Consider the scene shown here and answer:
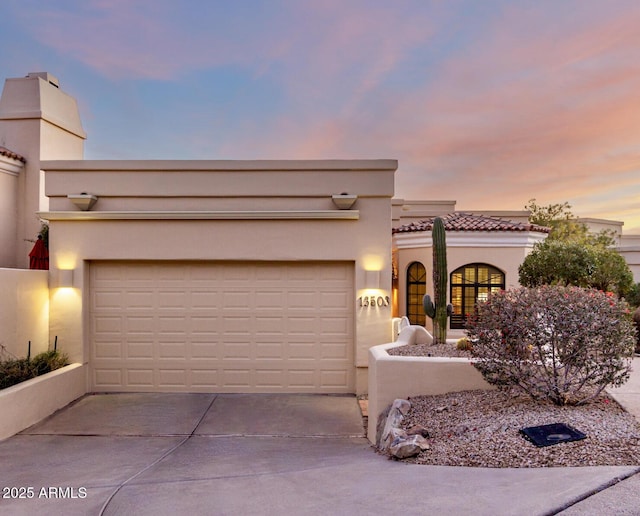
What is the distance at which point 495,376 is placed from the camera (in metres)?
5.99

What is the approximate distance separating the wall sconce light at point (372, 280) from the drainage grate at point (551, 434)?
4.93 metres

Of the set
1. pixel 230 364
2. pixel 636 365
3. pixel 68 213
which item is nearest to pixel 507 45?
pixel 636 365

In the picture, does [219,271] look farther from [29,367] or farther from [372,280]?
[29,367]

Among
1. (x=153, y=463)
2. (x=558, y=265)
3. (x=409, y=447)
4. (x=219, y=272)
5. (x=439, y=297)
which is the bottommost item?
(x=153, y=463)

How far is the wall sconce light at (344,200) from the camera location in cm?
965

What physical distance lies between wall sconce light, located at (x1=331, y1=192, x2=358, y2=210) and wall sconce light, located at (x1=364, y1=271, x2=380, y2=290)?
155cm

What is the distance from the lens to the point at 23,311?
895 cm

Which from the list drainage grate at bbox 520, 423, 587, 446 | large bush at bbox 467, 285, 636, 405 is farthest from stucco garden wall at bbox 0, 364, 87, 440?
drainage grate at bbox 520, 423, 587, 446

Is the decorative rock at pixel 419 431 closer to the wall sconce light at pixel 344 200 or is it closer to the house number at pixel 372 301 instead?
the house number at pixel 372 301

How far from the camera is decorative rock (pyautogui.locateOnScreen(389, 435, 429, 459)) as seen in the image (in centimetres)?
525

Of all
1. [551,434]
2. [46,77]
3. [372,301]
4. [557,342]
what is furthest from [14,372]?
[46,77]

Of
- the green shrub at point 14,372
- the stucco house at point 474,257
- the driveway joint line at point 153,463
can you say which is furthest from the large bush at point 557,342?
the stucco house at point 474,257

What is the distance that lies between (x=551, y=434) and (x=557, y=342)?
4.07 feet

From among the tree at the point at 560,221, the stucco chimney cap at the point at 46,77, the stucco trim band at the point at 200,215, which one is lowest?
the stucco trim band at the point at 200,215
